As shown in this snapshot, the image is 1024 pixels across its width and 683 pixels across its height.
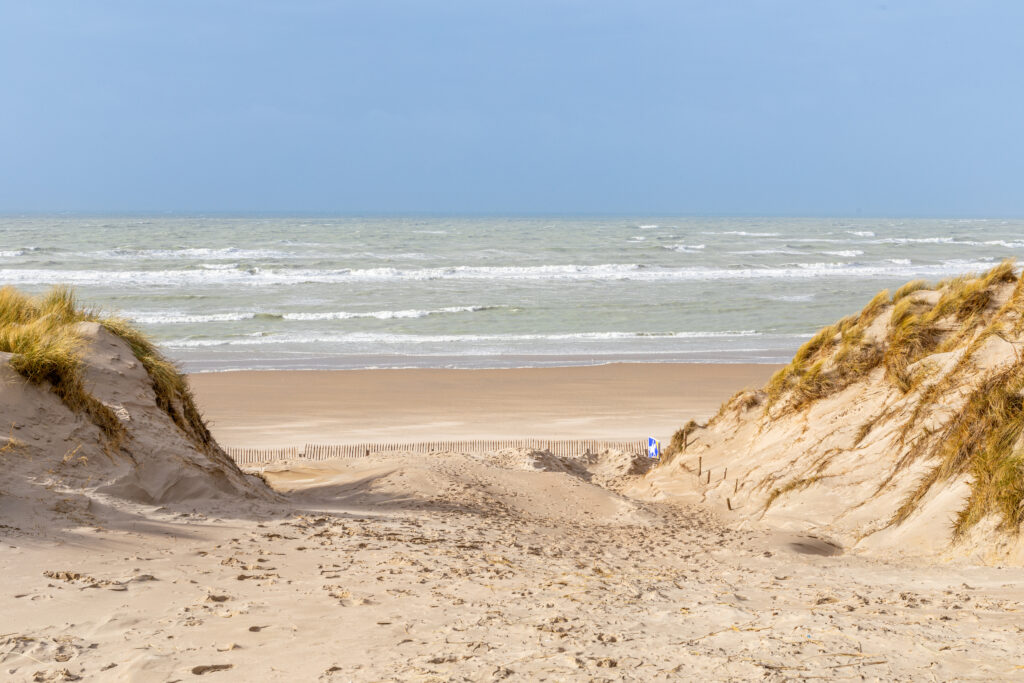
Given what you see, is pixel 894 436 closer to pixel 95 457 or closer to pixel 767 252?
pixel 95 457

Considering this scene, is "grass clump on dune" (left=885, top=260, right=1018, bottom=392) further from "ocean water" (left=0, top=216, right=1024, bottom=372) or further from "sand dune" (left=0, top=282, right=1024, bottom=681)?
"ocean water" (left=0, top=216, right=1024, bottom=372)

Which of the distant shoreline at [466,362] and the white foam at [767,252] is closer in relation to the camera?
the distant shoreline at [466,362]

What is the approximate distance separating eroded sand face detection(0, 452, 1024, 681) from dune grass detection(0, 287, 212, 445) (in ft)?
4.65

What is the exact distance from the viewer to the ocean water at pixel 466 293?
27.2 meters

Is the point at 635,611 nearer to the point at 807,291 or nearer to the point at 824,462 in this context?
the point at 824,462

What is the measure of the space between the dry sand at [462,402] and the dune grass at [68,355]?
6.15 metres

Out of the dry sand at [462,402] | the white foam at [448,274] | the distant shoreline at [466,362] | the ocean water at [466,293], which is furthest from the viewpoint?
the white foam at [448,274]

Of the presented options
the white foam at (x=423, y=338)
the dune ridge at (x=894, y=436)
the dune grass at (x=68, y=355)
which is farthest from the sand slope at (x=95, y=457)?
the white foam at (x=423, y=338)

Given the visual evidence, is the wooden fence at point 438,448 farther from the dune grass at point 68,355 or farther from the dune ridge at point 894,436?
the dune grass at point 68,355

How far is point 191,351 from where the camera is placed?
26156 mm

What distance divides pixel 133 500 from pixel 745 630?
14.9 ft

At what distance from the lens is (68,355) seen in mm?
7441

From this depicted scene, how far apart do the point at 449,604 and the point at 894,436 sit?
585 centimetres

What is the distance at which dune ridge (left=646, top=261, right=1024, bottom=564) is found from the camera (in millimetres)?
6848
